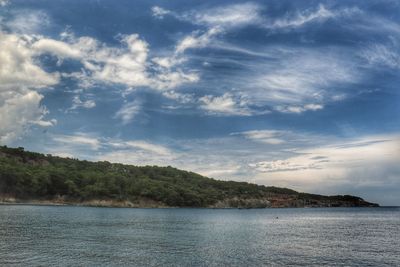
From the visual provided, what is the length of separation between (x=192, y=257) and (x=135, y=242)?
2088cm

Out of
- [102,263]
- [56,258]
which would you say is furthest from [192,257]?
[56,258]

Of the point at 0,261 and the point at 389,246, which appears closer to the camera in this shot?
the point at 0,261

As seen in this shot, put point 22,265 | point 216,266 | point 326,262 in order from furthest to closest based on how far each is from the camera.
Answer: point 326,262 < point 216,266 < point 22,265

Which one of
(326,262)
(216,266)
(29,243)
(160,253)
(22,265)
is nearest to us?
(22,265)

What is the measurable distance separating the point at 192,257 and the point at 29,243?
3053 centimetres

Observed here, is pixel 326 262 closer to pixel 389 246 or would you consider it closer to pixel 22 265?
pixel 389 246

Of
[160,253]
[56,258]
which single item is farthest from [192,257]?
[56,258]

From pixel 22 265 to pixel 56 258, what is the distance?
642 cm

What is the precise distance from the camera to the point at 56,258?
5553 cm

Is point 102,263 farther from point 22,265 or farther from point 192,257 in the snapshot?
point 192,257

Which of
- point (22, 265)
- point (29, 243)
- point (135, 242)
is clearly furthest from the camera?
point (135, 242)

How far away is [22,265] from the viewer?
163 ft

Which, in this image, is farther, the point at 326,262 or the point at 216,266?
the point at 326,262

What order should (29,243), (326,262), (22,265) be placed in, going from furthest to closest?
(29,243) < (326,262) < (22,265)
